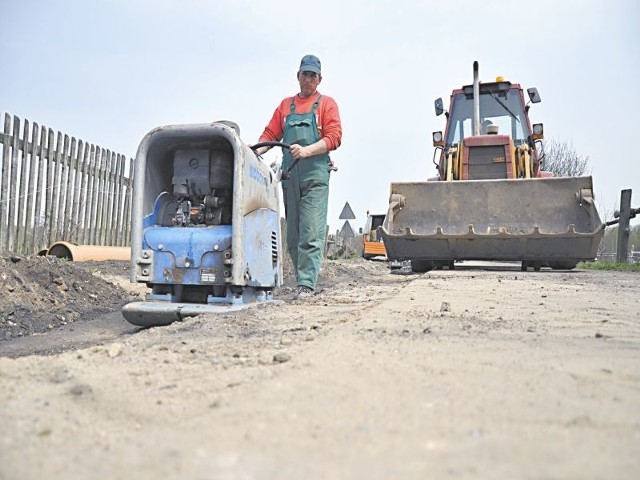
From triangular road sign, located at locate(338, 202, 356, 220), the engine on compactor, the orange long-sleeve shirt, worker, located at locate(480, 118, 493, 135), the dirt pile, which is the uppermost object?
worker, located at locate(480, 118, 493, 135)

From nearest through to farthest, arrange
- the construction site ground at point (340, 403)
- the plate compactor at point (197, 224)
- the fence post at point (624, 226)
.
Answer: the construction site ground at point (340, 403), the plate compactor at point (197, 224), the fence post at point (624, 226)

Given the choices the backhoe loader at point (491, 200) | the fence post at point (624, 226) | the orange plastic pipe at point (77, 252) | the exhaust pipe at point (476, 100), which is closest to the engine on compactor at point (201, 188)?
the orange plastic pipe at point (77, 252)

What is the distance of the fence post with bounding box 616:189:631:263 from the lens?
1156cm

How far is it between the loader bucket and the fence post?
14.9 ft

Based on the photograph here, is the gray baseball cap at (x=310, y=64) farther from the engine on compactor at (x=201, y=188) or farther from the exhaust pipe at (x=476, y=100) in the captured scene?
the exhaust pipe at (x=476, y=100)

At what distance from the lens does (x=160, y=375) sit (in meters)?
1.83

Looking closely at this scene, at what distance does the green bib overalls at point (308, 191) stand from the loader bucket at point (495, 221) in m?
2.73

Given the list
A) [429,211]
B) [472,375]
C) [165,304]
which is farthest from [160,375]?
[429,211]

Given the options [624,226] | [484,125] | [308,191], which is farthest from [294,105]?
[624,226]

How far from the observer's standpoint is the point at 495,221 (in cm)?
803

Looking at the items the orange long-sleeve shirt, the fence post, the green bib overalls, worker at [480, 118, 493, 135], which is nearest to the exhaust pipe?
worker at [480, 118, 493, 135]

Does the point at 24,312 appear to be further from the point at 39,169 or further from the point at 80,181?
the point at 80,181

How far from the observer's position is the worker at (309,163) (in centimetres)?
520

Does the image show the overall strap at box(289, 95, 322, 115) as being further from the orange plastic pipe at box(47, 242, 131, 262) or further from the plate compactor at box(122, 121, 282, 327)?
the orange plastic pipe at box(47, 242, 131, 262)
